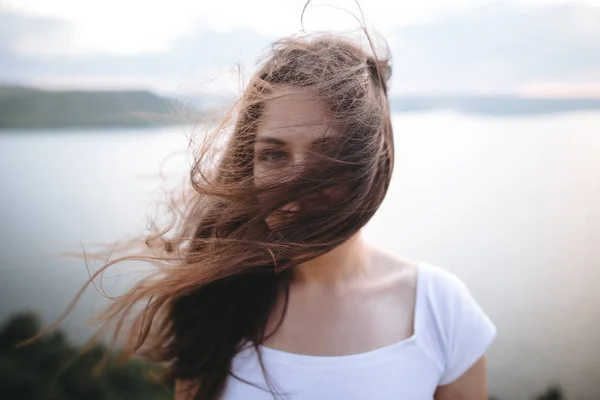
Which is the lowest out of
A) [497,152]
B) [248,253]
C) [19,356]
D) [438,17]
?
[19,356]

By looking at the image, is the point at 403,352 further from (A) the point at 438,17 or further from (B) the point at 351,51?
(A) the point at 438,17

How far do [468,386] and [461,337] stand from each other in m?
0.09

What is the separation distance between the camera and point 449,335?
73 centimetres

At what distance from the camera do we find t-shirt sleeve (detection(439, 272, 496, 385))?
727 mm

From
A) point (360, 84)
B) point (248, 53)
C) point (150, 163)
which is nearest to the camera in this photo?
point (360, 84)

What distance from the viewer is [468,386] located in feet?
2.46

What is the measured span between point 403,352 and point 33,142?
101 centimetres

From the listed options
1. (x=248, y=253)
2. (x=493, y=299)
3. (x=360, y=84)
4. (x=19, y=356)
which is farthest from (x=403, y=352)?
(x=19, y=356)

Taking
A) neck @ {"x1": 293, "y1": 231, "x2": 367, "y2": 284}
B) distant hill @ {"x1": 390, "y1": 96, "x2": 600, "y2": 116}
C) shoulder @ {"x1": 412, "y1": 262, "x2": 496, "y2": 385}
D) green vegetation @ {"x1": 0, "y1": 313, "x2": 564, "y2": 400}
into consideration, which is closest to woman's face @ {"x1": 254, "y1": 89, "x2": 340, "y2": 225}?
neck @ {"x1": 293, "y1": 231, "x2": 367, "y2": 284}

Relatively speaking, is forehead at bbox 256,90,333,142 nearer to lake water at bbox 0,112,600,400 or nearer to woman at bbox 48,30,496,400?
woman at bbox 48,30,496,400

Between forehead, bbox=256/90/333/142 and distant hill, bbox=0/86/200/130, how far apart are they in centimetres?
49

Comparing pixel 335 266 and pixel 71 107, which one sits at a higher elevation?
pixel 71 107

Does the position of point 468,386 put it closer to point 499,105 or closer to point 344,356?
point 344,356

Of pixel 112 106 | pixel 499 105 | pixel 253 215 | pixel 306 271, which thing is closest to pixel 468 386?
pixel 306 271
